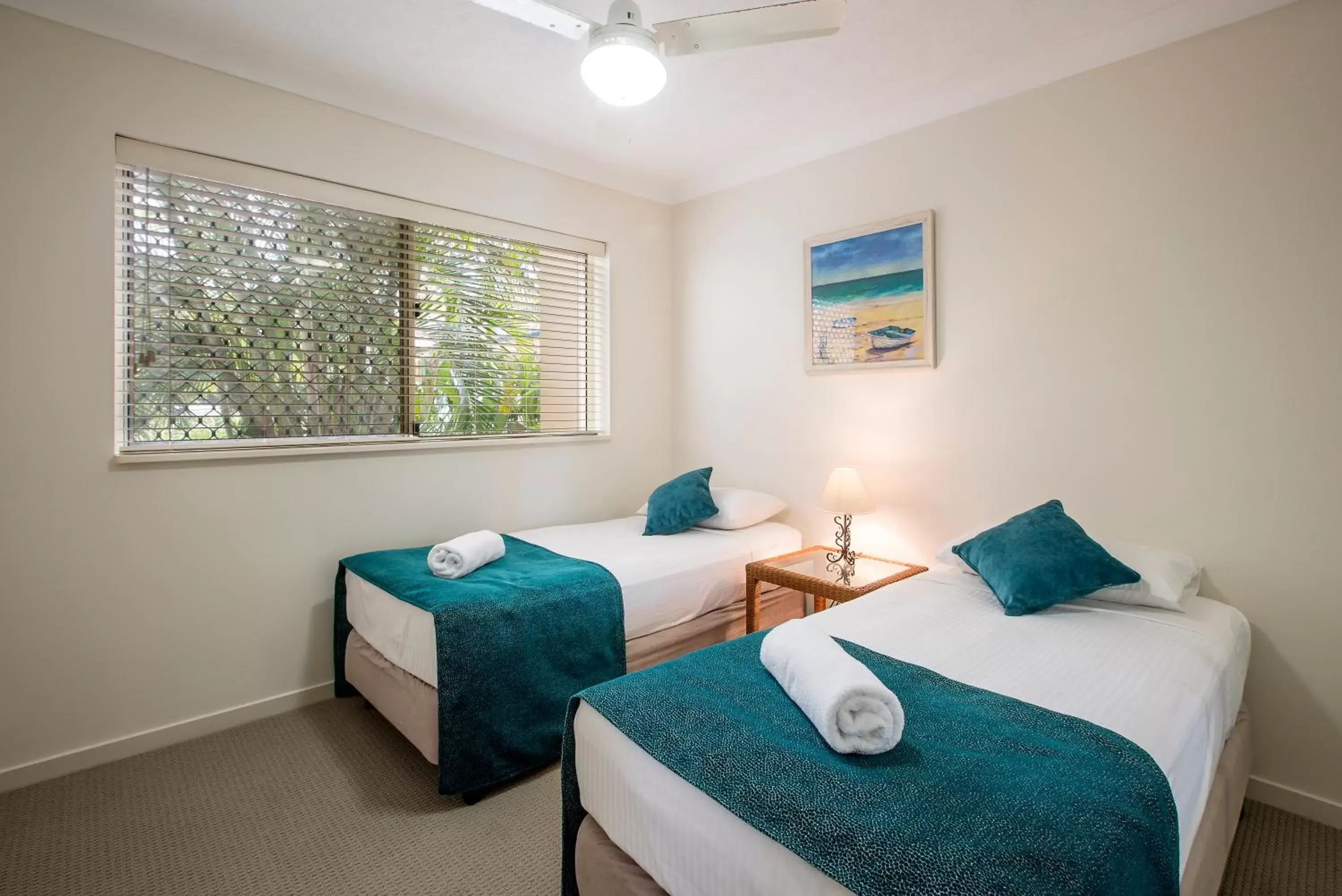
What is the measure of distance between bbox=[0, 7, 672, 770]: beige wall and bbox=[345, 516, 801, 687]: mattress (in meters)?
0.34

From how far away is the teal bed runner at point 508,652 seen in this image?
6.60 feet

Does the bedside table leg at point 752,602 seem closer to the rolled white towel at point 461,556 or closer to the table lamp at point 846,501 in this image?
the table lamp at point 846,501

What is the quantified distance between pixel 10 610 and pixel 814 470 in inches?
126

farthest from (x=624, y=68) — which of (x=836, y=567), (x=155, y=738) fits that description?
(x=155, y=738)

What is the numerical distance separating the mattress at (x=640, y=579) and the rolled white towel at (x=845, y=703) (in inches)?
45.9

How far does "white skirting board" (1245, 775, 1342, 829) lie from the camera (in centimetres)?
198

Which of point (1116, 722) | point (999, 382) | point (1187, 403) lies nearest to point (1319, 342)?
point (1187, 403)

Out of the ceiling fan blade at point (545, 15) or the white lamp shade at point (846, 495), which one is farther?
the white lamp shade at point (846, 495)

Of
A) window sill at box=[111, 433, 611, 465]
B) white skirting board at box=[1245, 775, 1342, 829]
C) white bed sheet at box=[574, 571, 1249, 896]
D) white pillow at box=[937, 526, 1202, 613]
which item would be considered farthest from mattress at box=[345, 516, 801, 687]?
white skirting board at box=[1245, 775, 1342, 829]

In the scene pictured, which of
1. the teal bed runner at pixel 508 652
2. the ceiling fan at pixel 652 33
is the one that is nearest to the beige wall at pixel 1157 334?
the ceiling fan at pixel 652 33

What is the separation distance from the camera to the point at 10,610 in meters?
2.10

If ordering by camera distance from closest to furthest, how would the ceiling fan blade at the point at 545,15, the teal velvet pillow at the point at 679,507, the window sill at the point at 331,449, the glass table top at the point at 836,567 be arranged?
the ceiling fan blade at the point at 545,15 → the window sill at the point at 331,449 → the glass table top at the point at 836,567 → the teal velvet pillow at the point at 679,507

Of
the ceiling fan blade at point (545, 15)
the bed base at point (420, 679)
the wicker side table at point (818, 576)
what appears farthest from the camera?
the wicker side table at point (818, 576)

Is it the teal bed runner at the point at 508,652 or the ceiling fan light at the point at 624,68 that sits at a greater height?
the ceiling fan light at the point at 624,68
